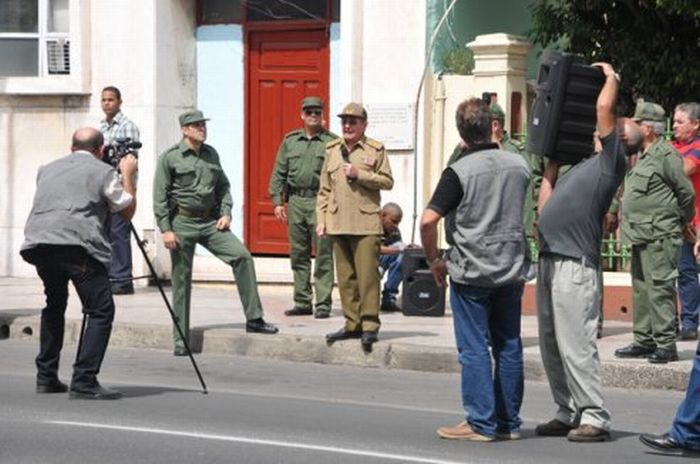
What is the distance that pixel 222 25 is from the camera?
18.3 m

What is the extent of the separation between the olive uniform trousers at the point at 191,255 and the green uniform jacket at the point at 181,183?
133 mm

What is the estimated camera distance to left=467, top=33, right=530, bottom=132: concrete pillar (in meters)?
16.2

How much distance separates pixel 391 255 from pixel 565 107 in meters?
6.24

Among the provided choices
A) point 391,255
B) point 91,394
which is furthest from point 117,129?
point 91,394

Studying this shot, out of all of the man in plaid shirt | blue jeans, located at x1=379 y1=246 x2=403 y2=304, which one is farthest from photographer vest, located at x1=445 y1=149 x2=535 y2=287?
the man in plaid shirt

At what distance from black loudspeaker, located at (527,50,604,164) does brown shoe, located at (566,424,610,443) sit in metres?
1.47

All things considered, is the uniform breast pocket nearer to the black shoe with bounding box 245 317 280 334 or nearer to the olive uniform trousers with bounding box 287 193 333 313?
the black shoe with bounding box 245 317 280 334

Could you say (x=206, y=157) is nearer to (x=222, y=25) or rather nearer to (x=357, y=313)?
(x=357, y=313)

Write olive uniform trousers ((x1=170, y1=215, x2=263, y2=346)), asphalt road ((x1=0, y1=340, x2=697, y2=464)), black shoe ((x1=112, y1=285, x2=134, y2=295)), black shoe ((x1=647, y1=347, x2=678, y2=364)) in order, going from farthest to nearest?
black shoe ((x1=112, y1=285, x2=134, y2=295)) → olive uniform trousers ((x1=170, y1=215, x2=263, y2=346)) → black shoe ((x1=647, y1=347, x2=678, y2=364)) → asphalt road ((x1=0, y1=340, x2=697, y2=464))

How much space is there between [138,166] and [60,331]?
641cm

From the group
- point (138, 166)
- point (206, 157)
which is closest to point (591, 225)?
point (206, 157)

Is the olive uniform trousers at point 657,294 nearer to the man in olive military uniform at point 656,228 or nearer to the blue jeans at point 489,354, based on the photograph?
the man in olive military uniform at point 656,228

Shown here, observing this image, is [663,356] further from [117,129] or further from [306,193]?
[117,129]

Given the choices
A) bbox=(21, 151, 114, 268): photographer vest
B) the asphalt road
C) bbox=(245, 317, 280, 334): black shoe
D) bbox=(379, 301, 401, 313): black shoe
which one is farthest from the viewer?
bbox=(379, 301, 401, 313): black shoe
